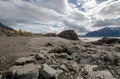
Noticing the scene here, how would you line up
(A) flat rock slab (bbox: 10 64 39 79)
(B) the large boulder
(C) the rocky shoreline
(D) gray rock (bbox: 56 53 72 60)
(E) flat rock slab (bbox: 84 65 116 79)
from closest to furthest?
1. (A) flat rock slab (bbox: 10 64 39 79)
2. (C) the rocky shoreline
3. (E) flat rock slab (bbox: 84 65 116 79)
4. (D) gray rock (bbox: 56 53 72 60)
5. (B) the large boulder

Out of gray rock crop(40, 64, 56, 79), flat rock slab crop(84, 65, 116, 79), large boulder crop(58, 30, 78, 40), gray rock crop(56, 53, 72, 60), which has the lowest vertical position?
flat rock slab crop(84, 65, 116, 79)

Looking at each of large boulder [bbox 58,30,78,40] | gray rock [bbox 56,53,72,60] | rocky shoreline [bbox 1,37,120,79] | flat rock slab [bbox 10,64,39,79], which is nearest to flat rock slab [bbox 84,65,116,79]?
rocky shoreline [bbox 1,37,120,79]

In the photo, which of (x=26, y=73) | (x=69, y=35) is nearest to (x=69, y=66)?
(x=26, y=73)

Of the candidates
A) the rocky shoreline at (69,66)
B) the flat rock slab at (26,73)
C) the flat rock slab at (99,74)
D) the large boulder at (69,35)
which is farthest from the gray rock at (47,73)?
the large boulder at (69,35)

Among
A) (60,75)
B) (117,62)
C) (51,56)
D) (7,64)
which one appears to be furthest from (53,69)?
(117,62)

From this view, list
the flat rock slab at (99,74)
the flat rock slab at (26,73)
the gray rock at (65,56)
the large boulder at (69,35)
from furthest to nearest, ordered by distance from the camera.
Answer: the large boulder at (69,35), the gray rock at (65,56), the flat rock slab at (99,74), the flat rock slab at (26,73)

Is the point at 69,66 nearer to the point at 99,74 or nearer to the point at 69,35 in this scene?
the point at 99,74

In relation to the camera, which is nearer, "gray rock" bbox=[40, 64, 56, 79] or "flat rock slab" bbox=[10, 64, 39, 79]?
"flat rock slab" bbox=[10, 64, 39, 79]

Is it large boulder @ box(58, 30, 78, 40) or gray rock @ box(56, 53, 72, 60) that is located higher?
large boulder @ box(58, 30, 78, 40)

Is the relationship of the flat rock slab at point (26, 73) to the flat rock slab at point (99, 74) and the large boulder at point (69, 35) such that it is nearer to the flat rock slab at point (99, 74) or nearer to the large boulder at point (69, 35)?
the flat rock slab at point (99, 74)

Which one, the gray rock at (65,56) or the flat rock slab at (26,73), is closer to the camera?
the flat rock slab at (26,73)

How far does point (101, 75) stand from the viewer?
17.3 meters

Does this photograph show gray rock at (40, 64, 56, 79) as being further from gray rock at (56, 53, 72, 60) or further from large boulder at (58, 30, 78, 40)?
large boulder at (58, 30, 78, 40)

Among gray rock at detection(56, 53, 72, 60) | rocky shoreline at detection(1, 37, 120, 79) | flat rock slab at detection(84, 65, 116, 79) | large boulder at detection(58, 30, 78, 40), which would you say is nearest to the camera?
rocky shoreline at detection(1, 37, 120, 79)
